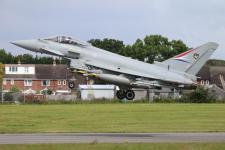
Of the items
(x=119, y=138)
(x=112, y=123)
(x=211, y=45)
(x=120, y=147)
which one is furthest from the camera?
(x=211, y=45)

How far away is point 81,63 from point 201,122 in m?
13.5

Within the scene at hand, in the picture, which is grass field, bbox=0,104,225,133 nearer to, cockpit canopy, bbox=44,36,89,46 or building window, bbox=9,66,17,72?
cockpit canopy, bbox=44,36,89,46

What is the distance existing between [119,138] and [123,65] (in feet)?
79.4

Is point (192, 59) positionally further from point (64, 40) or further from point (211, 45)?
point (64, 40)

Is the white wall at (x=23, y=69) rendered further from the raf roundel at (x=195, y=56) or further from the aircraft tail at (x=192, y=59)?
the raf roundel at (x=195, y=56)

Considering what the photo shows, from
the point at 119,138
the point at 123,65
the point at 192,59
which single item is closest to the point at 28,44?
the point at 123,65

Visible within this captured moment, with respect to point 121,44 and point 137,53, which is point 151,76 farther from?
point 121,44

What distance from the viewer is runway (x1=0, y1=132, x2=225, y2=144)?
1988 cm

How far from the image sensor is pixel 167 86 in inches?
1847

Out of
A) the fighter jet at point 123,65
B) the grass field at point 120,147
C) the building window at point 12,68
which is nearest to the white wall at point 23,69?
the building window at point 12,68

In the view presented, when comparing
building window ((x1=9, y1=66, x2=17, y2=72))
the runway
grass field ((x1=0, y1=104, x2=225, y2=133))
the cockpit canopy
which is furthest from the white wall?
the runway

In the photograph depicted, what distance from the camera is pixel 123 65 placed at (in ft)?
149

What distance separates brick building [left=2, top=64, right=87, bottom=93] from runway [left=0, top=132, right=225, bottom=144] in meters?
86.1

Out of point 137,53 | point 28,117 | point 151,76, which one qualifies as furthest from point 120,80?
point 137,53
